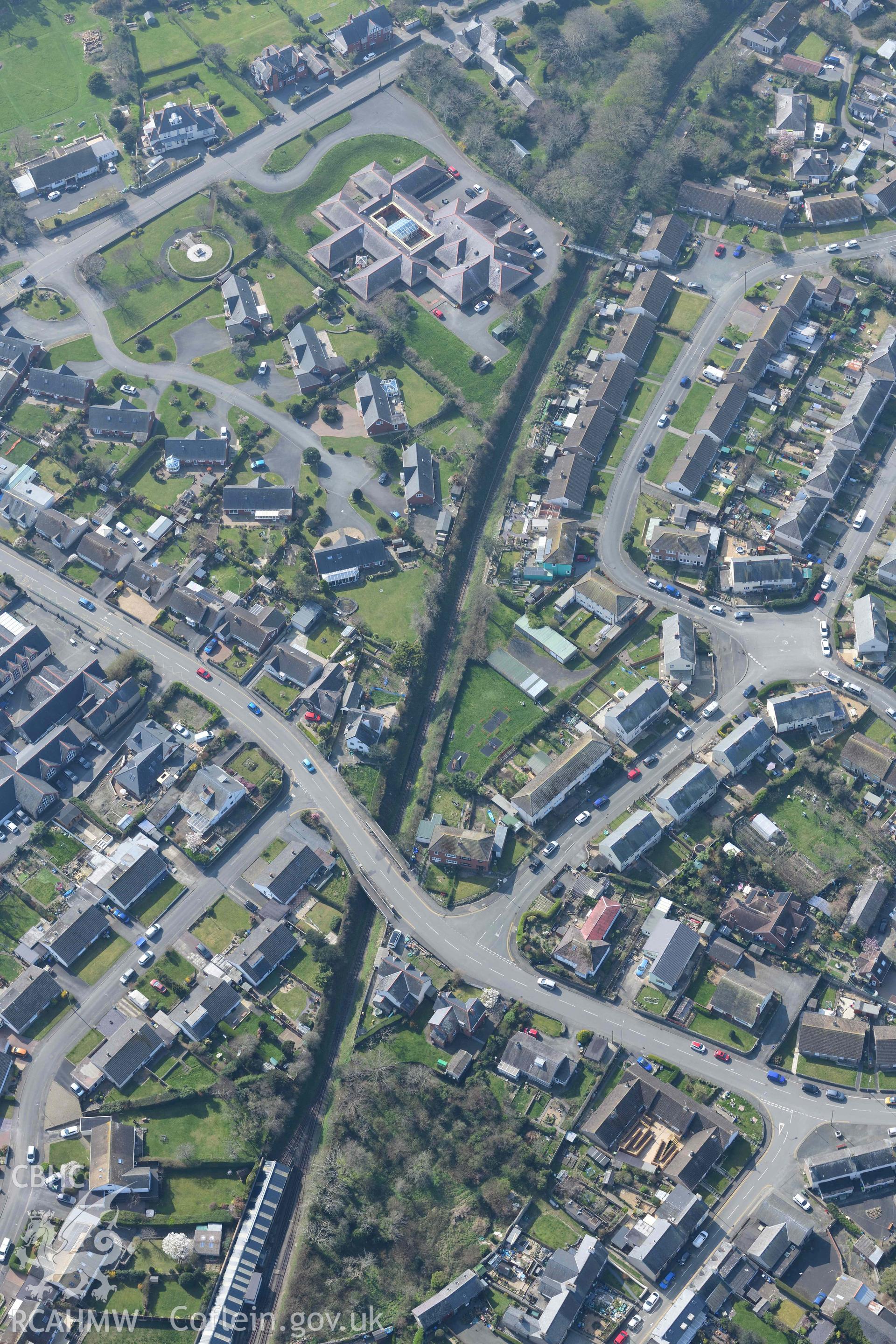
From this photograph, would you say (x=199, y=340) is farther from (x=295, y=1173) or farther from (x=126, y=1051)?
(x=295, y=1173)

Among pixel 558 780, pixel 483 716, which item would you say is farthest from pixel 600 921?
pixel 483 716

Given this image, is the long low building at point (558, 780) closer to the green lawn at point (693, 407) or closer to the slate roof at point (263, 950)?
the slate roof at point (263, 950)

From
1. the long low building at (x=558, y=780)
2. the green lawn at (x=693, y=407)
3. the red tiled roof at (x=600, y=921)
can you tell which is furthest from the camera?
the green lawn at (x=693, y=407)

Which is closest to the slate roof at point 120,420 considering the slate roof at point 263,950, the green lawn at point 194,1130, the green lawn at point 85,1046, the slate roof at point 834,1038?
the slate roof at point 263,950

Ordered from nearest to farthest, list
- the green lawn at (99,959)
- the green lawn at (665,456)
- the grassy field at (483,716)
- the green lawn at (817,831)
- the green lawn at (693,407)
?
the green lawn at (99,959)
the green lawn at (817,831)
the grassy field at (483,716)
the green lawn at (665,456)
the green lawn at (693,407)

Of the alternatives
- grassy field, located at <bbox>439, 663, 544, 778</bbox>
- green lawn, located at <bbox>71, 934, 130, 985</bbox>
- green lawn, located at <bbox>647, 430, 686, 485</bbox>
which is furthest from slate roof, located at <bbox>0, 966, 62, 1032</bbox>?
green lawn, located at <bbox>647, 430, 686, 485</bbox>

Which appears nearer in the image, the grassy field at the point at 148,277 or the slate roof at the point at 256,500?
the slate roof at the point at 256,500

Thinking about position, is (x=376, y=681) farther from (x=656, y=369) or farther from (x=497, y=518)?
(x=656, y=369)

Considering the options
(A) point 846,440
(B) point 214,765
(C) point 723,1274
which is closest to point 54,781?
(B) point 214,765
